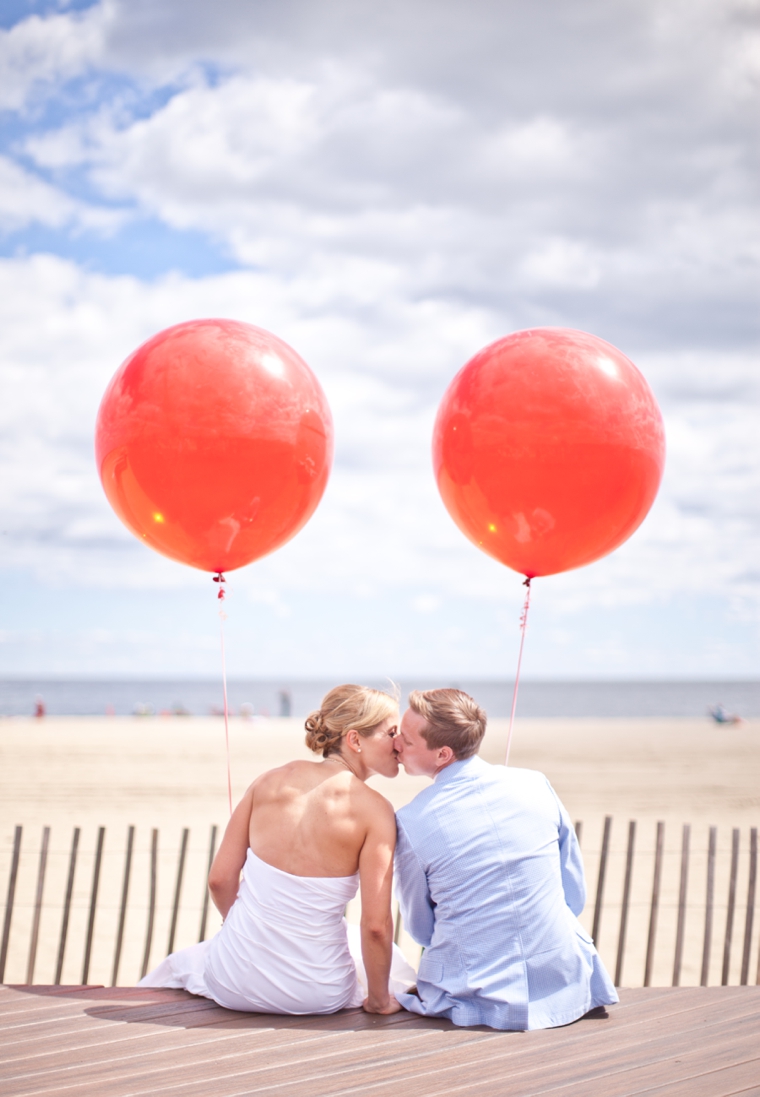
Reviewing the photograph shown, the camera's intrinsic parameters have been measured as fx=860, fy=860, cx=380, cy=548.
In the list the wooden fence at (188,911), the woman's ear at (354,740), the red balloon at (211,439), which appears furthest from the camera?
the wooden fence at (188,911)

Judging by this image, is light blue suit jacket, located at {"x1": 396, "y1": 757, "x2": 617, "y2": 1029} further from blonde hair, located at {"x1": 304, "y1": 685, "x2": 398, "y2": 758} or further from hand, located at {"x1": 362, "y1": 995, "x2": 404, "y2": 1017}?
blonde hair, located at {"x1": 304, "y1": 685, "x2": 398, "y2": 758}

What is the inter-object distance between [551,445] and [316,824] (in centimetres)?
187

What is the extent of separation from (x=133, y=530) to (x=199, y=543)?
0.36m

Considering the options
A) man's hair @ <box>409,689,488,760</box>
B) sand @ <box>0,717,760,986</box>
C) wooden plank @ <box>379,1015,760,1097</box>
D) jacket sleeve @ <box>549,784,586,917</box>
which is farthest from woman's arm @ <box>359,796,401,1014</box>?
sand @ <box>0,717,760,986</box>

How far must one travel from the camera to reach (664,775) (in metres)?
18.2

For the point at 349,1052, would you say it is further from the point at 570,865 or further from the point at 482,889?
the point at 570,865

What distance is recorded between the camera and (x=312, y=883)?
3.11 meters

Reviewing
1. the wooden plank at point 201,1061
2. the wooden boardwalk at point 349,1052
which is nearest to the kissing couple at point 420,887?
the wooden boardwalk at point 349,1052

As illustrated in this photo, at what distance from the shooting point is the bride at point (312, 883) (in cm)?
311

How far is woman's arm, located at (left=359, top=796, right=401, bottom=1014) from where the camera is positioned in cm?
306

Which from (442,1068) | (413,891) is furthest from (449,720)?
(442,1068)

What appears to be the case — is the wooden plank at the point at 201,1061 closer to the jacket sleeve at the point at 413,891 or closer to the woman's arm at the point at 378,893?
the woman's arm at the point at 378,893

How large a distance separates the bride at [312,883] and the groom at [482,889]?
0.13 meters

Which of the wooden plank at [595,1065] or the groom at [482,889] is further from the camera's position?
the groom at [482,889]
